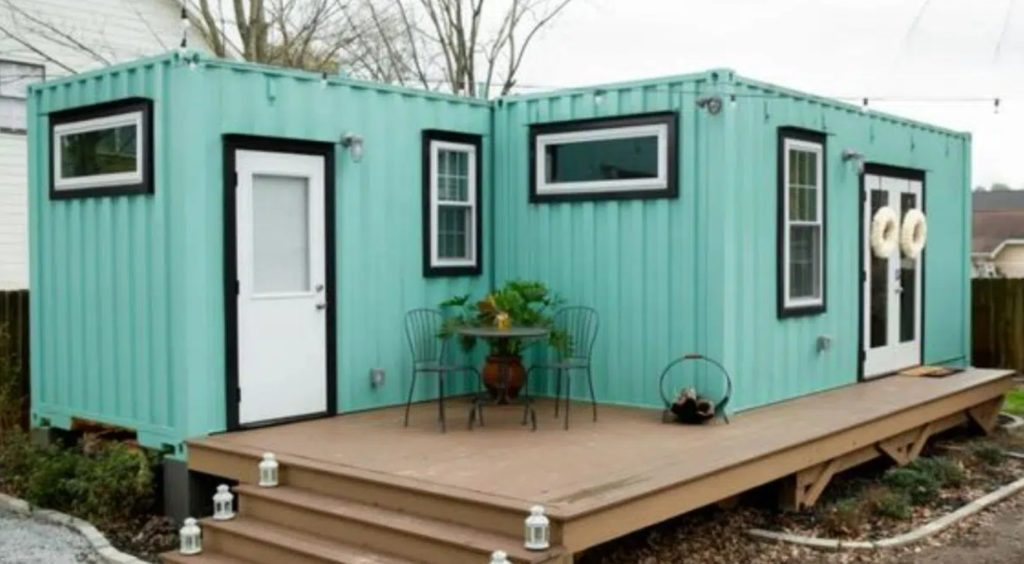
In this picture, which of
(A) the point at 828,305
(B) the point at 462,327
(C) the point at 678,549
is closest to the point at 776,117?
(A) the point at 828,305

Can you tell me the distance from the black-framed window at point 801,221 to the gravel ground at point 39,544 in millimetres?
4929

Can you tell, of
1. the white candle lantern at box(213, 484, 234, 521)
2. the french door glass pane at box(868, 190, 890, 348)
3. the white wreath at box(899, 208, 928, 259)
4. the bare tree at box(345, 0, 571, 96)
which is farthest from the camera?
the bare tree at box(345, 0, 571, 96)

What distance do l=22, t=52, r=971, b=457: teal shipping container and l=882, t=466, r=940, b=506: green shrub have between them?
1020mm

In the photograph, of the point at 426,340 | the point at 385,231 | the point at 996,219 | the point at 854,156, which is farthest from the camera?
the point at 996,219

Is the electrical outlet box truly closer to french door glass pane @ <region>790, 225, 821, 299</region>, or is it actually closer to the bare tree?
french door glass pane @ <region>790, 225, 821, 299</region>

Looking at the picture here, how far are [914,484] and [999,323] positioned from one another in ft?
20.7

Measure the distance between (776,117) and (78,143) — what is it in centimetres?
488

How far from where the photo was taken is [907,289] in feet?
32.0

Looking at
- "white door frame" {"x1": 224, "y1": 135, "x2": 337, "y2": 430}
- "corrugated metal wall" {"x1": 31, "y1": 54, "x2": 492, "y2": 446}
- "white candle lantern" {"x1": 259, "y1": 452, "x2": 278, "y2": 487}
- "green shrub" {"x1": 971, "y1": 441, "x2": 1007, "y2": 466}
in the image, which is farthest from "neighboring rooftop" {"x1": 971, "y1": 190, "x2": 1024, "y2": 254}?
"white candle lantern" {"x1": 259, "y1": 452, "x2": 278, "y2": 487}

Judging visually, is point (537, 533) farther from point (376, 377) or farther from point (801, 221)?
point (801, 221)

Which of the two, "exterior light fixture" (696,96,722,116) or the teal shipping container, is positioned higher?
"exterior light fixture" (696,96,722,116)

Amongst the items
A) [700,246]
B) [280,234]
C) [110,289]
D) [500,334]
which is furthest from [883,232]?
[110,289]

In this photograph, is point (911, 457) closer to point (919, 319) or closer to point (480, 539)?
point (919, 319)

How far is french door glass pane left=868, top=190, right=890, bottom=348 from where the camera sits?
912cm
